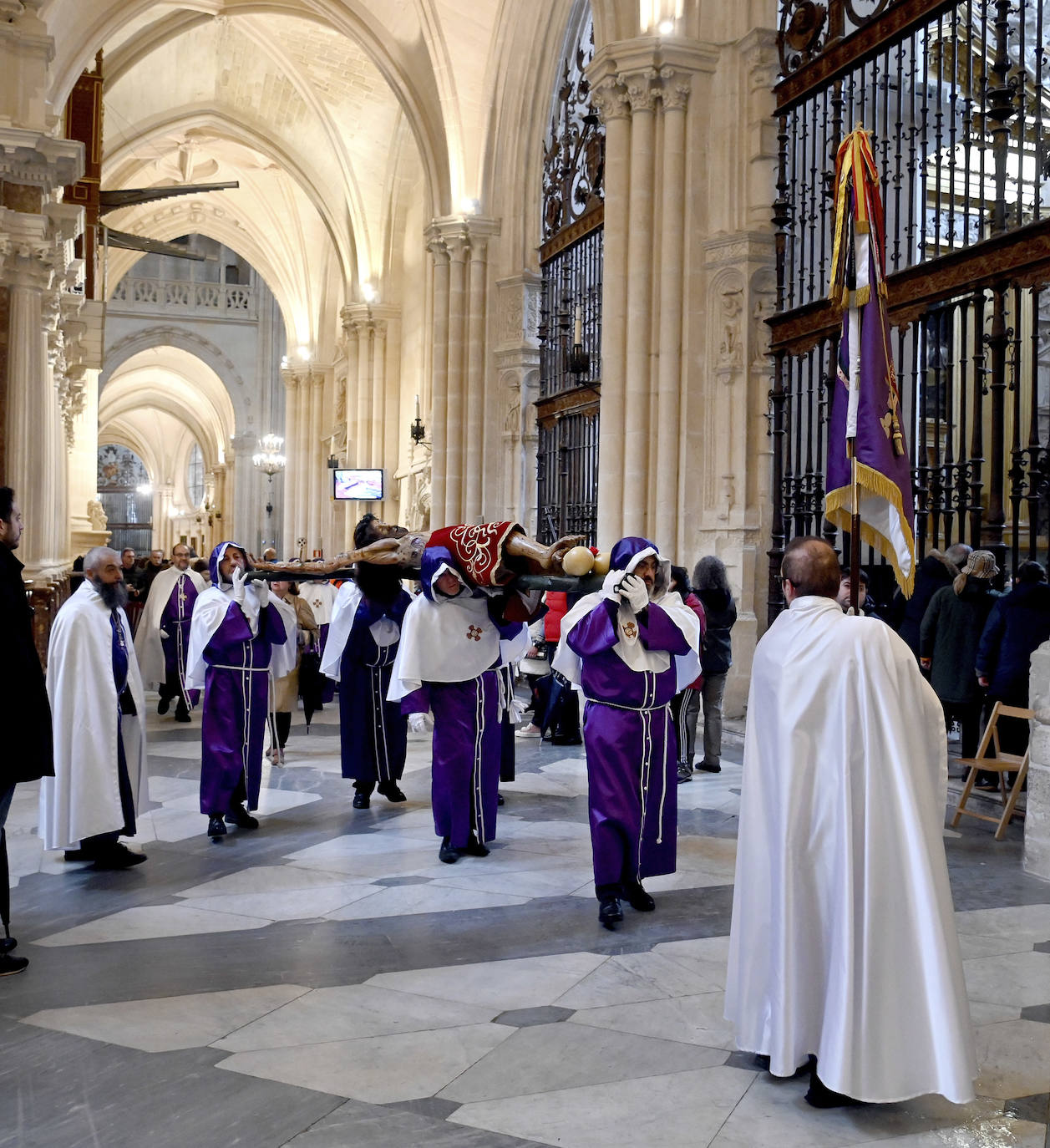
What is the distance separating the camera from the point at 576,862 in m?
5.81

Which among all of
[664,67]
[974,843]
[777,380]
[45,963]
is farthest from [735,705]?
[45,963]

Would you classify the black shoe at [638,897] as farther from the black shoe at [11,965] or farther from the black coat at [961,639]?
the black coat at [961,639]

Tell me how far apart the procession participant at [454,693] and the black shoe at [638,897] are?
1123mm

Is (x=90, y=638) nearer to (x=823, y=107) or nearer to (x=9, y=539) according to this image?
(x=9, y=539)

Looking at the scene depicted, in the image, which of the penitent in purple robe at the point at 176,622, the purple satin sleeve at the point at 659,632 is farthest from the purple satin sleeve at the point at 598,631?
the penitent in purple robe at the point at 176,622

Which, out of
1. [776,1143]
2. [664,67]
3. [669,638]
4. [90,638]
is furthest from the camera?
[664,67]

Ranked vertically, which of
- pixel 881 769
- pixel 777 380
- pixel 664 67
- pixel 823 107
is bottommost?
pixel 881 769

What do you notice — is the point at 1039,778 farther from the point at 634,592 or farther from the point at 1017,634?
the point at 634,592

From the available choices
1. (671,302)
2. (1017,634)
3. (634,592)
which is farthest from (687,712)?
(671,302)

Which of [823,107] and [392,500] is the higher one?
[823,107]

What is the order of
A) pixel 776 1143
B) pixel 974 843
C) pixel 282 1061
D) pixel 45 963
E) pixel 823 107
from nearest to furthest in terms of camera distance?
pixel 776 1143 → pixel 282 1061 → pixel 45 963 → pixel 974 843 → pixel 823 107

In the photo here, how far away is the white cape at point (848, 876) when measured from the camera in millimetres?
3025

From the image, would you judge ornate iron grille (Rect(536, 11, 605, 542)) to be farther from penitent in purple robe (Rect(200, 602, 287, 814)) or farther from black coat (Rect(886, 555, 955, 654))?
penitent in purple robe (Rect(200, 602, 287, 814))

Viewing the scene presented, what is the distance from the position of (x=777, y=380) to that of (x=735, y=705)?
115 inches
